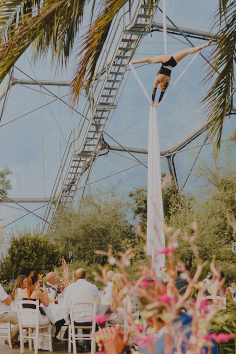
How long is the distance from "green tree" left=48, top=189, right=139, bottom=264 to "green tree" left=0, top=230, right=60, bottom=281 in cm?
39

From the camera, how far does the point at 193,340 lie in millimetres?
1046

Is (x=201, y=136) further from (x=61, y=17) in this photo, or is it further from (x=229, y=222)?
(x=61, y=17)

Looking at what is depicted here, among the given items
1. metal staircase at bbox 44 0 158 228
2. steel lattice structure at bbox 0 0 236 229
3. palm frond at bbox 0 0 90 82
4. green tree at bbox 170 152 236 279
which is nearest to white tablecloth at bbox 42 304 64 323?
palm frond at bbox 0 0 90 82

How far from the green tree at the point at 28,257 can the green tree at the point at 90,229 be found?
39cm

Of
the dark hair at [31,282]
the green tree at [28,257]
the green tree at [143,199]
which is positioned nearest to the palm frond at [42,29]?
the dark hair at [31,282]

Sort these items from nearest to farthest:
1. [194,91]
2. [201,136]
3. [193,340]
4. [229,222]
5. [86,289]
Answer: [193,340]
[86,289]
[229,222]
[201,136]
[194,91]

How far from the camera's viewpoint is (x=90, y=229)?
599 inches

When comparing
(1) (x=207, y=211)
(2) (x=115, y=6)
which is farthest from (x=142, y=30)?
(2) (x=115, y=6)

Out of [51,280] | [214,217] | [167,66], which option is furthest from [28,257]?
[167,66]

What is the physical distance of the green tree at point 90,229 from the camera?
1505 cm

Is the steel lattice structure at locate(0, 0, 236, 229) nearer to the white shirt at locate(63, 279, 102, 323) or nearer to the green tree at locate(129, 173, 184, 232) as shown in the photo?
the green tree at locate(129, 173, 184, 232)

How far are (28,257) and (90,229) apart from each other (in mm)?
2232

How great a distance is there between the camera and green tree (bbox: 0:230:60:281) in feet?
48.5

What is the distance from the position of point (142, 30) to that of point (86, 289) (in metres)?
7.25
